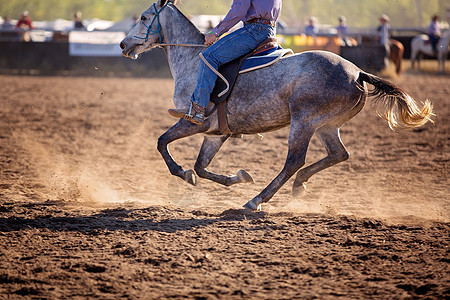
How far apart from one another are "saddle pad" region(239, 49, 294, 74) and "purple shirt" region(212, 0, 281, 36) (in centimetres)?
40

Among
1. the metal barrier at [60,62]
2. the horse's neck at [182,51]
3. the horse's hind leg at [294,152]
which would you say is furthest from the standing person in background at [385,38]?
the horse's hind leg at [294,152]

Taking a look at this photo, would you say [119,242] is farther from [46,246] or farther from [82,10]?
[82,10]

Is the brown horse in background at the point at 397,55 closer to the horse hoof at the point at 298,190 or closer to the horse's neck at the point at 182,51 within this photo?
the horse hoof at the point at 298,190

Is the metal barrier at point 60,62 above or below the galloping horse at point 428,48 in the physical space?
below

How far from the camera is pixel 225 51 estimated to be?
5746 mm

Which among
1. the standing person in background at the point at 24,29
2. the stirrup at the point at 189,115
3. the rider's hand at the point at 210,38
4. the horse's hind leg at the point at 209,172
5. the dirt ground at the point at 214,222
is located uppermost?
the standing person in background at the point at 24,29

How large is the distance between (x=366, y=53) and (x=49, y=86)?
1151 centimetres

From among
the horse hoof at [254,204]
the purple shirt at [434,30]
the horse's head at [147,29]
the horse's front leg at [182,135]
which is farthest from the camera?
the purple shirt at [434,30]

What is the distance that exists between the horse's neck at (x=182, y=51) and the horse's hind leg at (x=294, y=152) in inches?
52.3

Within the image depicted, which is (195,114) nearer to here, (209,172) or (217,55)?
(217,55)

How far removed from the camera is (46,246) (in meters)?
4.57

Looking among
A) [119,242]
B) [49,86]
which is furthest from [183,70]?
[49,86]

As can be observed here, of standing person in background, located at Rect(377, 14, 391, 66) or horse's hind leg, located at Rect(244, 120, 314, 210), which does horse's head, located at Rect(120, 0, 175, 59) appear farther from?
standing person in background, located at Rect(377, 14, 391, 66)

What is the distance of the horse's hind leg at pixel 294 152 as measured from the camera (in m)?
5.62
